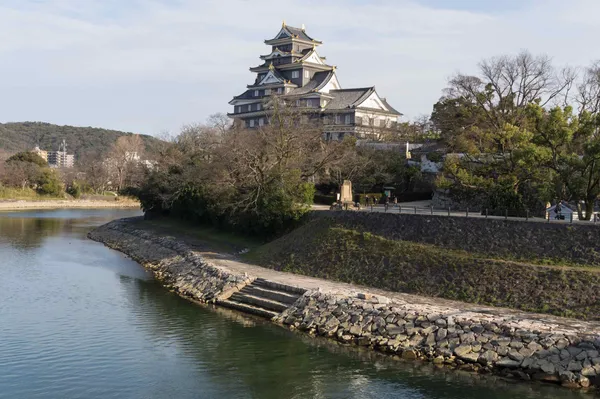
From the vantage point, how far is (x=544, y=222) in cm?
2464

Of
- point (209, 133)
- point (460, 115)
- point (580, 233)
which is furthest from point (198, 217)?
point (580, 233)

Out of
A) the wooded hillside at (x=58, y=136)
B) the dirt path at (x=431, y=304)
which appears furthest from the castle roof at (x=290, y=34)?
the wooded hillside at (x=58, y=136)

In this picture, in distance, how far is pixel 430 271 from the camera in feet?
79.6

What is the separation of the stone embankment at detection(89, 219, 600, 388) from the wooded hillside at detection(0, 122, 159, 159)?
157 meters

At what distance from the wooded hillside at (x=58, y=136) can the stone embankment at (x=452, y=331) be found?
156907mm

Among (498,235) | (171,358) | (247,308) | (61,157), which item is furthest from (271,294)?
(61,157)

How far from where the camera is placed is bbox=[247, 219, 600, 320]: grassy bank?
20641 millimetres

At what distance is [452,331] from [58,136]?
18943 cm

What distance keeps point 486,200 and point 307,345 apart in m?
16.0

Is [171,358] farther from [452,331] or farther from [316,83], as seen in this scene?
[316,83]

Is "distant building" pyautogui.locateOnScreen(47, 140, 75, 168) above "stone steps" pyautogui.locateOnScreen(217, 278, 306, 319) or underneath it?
above

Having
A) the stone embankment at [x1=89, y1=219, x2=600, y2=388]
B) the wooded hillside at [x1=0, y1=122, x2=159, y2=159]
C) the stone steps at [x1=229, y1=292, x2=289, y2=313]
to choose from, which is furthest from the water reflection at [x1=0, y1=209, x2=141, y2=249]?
the wooded hillside at [x1=0, y1=122, x2=159, y2=159]

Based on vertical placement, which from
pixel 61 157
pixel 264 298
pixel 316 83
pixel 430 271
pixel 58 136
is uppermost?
pixel 58 136

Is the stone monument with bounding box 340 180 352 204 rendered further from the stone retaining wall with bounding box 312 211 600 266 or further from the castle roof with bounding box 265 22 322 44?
the castle roof with bounding box 265 22 322 44
